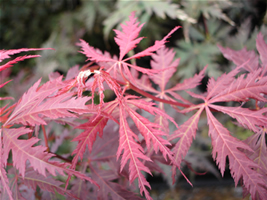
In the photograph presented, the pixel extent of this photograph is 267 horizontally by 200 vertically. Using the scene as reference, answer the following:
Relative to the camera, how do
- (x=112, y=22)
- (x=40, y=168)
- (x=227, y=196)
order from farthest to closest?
(x=227, y=196), (x=112, y=22), (x=40, y=168)

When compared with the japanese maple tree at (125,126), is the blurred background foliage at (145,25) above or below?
above

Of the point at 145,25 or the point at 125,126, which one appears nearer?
the point at 125,126

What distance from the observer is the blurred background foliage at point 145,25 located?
0.94 metres

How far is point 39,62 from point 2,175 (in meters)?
1.05

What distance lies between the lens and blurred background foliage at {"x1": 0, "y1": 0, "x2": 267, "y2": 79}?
0.94 meters

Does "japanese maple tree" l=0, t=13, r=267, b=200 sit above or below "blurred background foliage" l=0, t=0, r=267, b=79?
below

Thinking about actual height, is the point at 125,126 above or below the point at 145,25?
below

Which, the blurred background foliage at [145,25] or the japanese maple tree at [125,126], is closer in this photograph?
the japanese maple tree at [125,126]

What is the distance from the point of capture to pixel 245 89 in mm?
359

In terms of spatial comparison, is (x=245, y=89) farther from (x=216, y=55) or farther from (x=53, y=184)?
(x=216, y=55)

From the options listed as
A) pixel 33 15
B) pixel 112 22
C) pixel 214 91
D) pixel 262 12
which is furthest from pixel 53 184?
pixel 33 15

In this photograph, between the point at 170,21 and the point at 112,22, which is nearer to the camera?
the point at 112,22

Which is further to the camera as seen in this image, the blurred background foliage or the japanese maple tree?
the blurred background foliage

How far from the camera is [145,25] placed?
1.12 m
